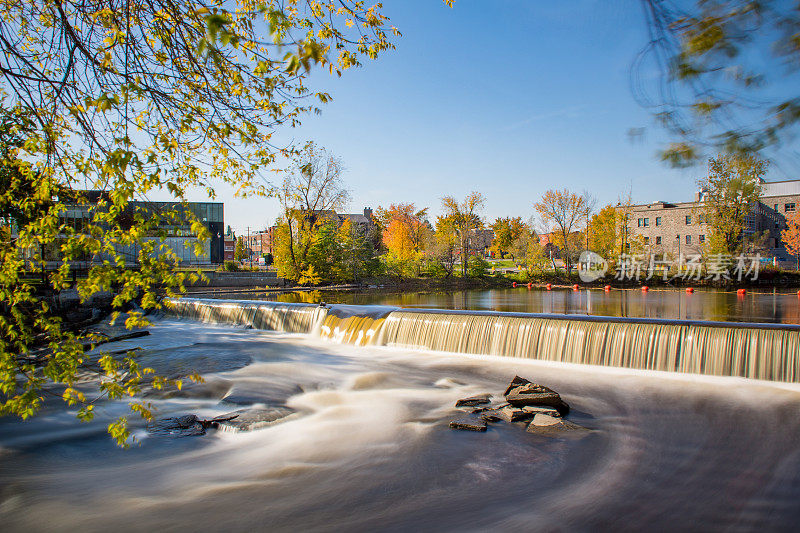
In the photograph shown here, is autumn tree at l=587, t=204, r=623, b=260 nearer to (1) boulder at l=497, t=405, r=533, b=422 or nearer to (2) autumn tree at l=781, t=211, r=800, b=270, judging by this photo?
(2) autumn tree at l=781, t=211, r=800, b=270

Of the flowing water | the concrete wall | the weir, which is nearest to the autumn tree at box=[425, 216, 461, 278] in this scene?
the concrete wall

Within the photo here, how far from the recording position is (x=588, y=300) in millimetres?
29797

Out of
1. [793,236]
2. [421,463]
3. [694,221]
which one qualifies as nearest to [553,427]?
[421,463]

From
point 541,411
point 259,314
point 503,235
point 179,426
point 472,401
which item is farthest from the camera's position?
point 503,235

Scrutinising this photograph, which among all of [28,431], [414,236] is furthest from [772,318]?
[414,236]

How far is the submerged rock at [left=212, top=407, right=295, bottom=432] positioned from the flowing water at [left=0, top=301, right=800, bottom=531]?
0.74 feet

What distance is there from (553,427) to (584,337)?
16.7 ft

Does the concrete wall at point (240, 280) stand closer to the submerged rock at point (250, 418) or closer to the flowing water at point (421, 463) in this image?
the flowing water at point (421, 463)

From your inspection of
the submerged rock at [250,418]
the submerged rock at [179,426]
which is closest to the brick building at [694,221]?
the submerged rock at [250,418]

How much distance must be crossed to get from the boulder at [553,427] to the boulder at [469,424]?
0.72 m

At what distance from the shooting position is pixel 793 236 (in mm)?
58656

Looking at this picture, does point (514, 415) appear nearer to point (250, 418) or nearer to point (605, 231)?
point (250, 418)

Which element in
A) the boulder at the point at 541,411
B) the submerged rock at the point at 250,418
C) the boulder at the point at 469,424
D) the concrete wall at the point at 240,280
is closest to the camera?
the boulder at the point at 469,424

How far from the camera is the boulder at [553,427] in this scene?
752cm
